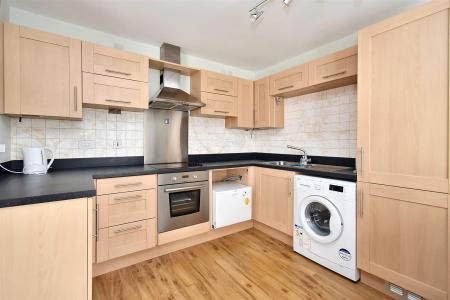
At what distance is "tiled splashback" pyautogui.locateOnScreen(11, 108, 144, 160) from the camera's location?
78.4 inches

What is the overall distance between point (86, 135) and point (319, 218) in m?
2.63

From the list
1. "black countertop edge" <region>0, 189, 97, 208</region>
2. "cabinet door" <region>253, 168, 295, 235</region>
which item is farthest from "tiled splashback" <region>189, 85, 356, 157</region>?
"black countertop edge" <region>0, 189, 97, 208</region>

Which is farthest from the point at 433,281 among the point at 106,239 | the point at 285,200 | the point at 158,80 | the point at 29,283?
the point at 158,80

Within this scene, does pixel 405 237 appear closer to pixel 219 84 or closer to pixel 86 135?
pixel 219 84

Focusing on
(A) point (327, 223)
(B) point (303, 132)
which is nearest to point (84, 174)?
(A) point (327, 223)

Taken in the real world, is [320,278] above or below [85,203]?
below

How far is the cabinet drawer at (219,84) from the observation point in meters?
2.75

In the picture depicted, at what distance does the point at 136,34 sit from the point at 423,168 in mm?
2921

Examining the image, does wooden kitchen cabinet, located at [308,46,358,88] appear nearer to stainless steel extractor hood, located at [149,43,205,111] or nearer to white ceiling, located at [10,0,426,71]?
white ceiling, located at [10,0,426,71]

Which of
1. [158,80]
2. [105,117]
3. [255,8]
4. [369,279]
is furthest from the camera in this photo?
[158,80]

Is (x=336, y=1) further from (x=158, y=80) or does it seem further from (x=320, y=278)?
(x=320, y=278)

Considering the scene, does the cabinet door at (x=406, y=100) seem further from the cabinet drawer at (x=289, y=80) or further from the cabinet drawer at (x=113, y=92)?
the cabinet drawer at (x=113, y=92)

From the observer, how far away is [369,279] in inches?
68.4

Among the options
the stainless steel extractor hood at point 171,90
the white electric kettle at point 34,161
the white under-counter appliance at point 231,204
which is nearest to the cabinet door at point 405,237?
the white under-counter appliance at point 231,204
